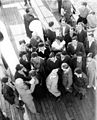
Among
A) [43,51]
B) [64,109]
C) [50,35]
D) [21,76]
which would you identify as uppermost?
[50,35]

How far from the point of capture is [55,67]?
274 inches

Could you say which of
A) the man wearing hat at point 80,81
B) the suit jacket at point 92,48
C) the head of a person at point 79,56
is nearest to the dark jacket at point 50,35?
the suit jacket at point 92,48

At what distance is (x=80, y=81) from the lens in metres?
6.82

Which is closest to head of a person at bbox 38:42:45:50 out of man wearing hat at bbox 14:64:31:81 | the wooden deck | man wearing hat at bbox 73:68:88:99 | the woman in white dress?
man wearing hat at bbox 14:64:31:81

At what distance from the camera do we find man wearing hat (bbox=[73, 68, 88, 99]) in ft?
22.0

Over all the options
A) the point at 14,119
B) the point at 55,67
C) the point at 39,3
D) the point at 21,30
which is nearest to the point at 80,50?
the point at 55,67

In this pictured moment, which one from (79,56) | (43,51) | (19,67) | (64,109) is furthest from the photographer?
(64,109)

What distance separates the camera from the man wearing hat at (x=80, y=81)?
265 inches

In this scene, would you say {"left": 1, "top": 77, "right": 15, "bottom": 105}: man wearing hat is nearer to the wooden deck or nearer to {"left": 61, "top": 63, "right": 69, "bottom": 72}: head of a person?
the wooden deck

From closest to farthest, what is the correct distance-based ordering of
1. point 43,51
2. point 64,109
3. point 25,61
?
point 25,61, point 43,51, point 64,109

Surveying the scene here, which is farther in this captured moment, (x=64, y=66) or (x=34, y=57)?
(x=34, y=57)

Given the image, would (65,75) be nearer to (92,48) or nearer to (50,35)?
(92,48)

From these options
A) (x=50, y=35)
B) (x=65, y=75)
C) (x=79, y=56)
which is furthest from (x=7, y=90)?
(x=50, y=35)

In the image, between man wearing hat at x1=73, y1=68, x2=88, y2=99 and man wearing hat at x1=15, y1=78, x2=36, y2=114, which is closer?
man wearing hat at x1=15, y1=78, x2=36, y2=114
